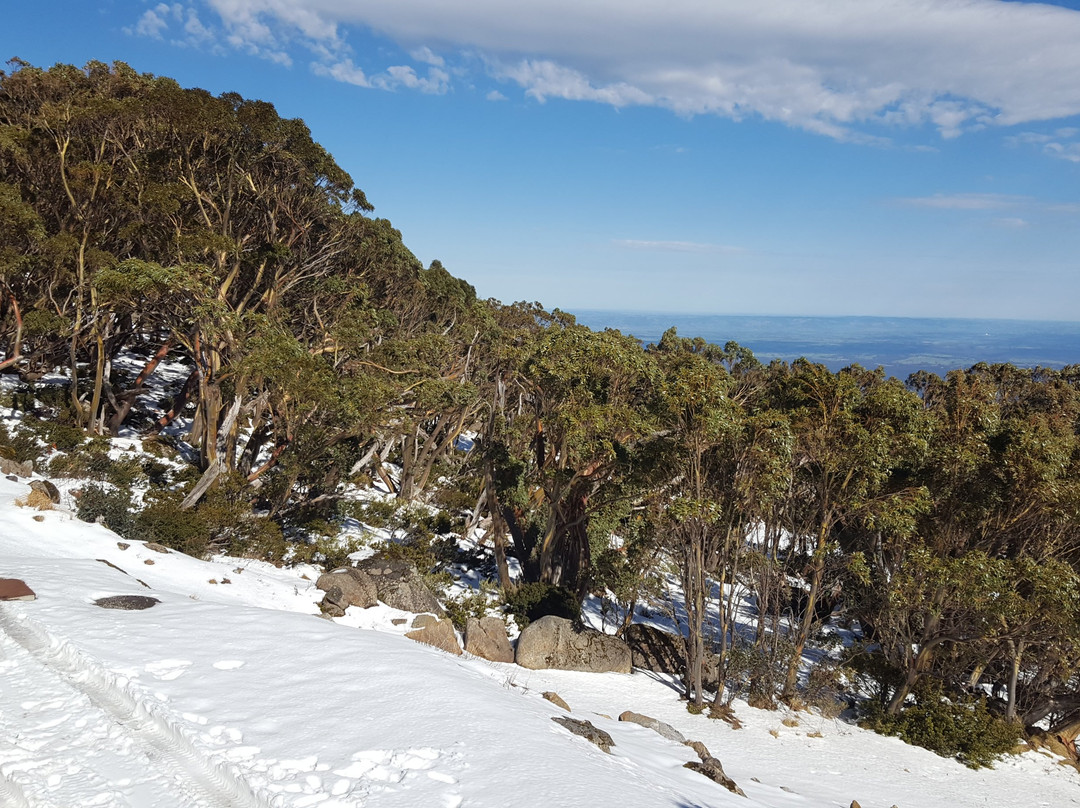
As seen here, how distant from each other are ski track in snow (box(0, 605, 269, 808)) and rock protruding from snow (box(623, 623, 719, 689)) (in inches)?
560

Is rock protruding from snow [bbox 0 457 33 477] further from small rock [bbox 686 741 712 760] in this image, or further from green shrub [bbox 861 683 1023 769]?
green shrub [bbox 861 683 1023 769]

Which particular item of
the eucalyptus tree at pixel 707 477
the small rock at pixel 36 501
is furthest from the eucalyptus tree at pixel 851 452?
the small rock at pixel 36 501

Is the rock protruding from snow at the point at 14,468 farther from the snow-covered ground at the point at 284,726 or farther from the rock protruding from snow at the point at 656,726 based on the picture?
the rock protruding from snow at the point at 656,726

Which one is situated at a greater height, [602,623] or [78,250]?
[78,250]

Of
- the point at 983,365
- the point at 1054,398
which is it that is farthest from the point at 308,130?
the point at 983,365

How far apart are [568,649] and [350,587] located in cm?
574

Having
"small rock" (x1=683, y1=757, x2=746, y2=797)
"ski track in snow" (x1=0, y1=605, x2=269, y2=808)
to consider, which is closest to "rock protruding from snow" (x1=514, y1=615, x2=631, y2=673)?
"small rock" (x1=683, y1=757, x2=746, y2=797)

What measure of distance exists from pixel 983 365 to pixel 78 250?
4671 centimetres

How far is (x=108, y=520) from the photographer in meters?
17.3

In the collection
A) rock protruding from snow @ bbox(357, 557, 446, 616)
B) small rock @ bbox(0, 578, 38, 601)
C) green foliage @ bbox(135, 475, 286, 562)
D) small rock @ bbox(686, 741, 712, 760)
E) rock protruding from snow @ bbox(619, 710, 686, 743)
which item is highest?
small rock @ bbox(0, 578, 38, 601)

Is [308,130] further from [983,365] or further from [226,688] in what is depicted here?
[983,365]

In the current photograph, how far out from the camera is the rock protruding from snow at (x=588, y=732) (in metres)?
10.7

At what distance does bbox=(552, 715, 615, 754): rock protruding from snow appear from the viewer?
10.7 meters

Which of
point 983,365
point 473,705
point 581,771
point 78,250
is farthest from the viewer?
point 983,365
